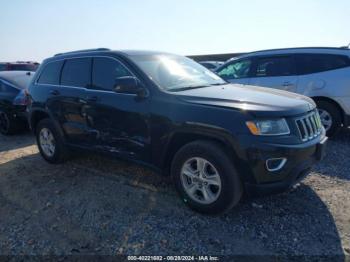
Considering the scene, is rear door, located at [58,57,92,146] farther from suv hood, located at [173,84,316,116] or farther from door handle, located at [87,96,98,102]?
suv hood, located at [173,84,316,116]

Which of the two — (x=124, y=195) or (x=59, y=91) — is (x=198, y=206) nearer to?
(x=124, y=195)

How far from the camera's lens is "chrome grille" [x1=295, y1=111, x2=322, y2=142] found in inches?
124

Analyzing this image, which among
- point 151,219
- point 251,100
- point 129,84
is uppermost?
point 129,84

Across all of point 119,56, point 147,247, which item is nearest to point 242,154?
point 147,247

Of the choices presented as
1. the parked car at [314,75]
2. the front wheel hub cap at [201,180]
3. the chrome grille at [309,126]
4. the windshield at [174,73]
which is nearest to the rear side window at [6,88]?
the windshield at [174,73]

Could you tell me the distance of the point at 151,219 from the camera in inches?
134

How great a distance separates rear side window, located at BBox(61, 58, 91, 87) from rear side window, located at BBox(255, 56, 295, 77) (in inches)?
151

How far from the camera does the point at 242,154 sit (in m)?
2.98

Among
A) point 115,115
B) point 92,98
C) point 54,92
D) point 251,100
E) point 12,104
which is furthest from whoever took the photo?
point 12,104

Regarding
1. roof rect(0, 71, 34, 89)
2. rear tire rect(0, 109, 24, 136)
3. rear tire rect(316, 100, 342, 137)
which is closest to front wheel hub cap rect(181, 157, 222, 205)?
rear tire rect(316, 100, 342, 137)

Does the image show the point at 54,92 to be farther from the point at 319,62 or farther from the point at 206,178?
the point at 319,62

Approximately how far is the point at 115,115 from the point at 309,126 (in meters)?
2.24

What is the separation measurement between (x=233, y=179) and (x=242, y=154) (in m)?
0.27

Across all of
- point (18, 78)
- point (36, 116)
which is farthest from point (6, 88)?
point (36, 116)
